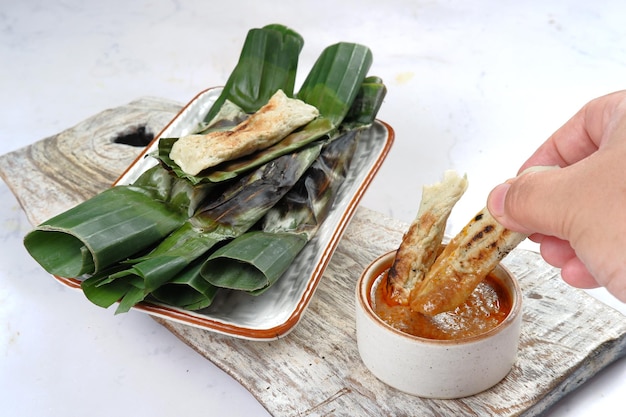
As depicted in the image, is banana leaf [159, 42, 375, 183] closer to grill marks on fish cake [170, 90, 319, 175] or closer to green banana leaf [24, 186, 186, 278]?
grill marks on fish cake [170, 90, 319, 175]

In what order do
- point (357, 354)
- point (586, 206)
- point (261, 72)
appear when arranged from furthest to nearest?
point (261, 72) < point (357, 354) < point (586, 206)

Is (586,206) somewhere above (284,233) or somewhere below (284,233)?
above

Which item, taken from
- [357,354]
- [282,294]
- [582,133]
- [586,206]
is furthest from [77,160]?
[586,206]

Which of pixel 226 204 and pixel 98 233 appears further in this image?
pixel 226 204

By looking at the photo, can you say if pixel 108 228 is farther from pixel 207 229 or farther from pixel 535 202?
pixel 535 202

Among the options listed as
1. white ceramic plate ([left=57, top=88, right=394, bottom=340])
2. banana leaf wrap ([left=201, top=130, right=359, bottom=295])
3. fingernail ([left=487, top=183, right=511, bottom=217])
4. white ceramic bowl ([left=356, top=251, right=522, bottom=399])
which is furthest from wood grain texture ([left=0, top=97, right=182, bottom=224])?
fingernail ([left=487, top=183, right=511, bottom=217])

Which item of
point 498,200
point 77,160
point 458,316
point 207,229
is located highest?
point 498,200
